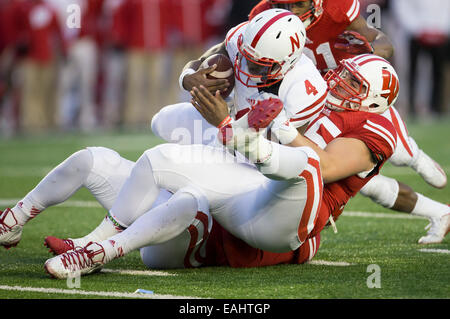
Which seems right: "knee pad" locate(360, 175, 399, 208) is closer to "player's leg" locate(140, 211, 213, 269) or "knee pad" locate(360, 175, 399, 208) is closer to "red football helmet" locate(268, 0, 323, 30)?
"red football helmet" locate(268, 0, 323, 30)

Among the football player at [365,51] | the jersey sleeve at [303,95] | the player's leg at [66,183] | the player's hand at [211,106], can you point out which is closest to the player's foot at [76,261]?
the player's leg at [66,183]

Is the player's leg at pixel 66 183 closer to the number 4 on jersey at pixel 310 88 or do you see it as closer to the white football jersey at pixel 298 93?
the white football jersey at pixel 298 93

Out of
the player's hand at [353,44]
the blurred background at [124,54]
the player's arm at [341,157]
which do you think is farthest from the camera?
the blurred background at [124,54]

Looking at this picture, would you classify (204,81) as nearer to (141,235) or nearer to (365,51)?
(141,235)

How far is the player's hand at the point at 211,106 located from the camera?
344cm

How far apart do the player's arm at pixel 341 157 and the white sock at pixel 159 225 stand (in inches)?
19.8

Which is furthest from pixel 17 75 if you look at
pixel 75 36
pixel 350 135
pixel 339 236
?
pixel 350 135

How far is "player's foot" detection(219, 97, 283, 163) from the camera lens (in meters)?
3.15

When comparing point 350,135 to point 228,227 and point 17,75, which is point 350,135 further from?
point 17,75

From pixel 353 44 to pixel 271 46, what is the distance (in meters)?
0.82

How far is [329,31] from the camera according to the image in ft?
14.9

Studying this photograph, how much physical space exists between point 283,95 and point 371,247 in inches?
38.1

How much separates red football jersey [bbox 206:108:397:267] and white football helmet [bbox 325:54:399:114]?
53 mm

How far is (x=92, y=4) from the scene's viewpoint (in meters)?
11.7
